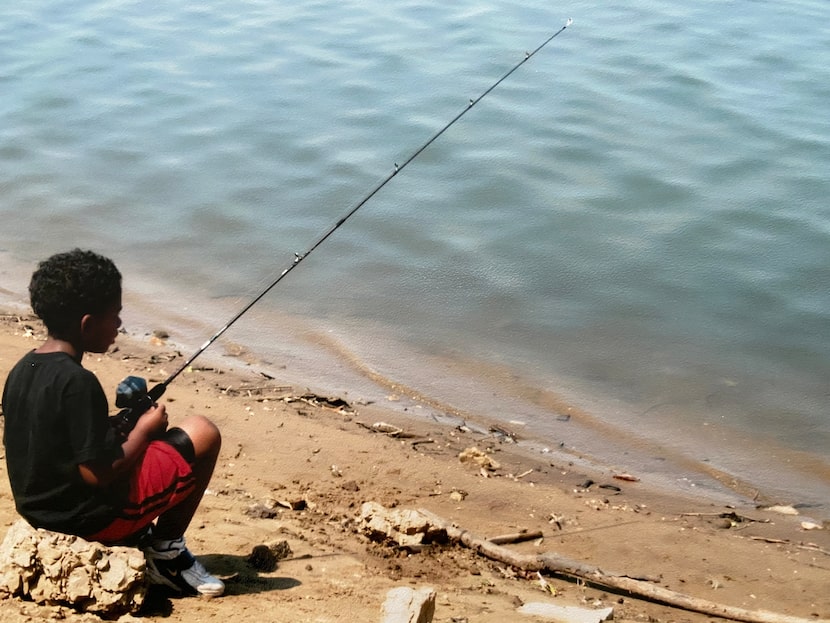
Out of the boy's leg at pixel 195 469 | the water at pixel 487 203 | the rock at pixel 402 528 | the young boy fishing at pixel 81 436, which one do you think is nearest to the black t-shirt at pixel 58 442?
the young boy fishing at pixel 81 436

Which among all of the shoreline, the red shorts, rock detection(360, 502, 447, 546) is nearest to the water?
the shoreline

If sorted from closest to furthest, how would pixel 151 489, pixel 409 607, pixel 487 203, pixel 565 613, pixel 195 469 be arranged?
1. pixel 409 607
2. pixel 151 489
3. pixel 195 469
4. pixel 565 613
5. pixel 487 203

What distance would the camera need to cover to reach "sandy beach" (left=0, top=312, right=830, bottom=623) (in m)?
3.99

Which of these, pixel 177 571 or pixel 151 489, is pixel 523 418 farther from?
pixel 151 489

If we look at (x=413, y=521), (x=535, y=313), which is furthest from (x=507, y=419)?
(x=413, y=521)

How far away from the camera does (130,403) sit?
3.55 meters

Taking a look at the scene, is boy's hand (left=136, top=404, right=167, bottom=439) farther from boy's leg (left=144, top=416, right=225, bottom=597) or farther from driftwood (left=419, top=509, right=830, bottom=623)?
driftwood (left=419, top=509, right=830, bottom=623)

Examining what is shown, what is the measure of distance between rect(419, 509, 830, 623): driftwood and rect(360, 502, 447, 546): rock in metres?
0.04

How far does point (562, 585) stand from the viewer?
4.46 metres

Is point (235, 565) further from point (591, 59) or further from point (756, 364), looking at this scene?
point (591, 59)

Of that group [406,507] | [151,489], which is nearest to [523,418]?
[406,507]

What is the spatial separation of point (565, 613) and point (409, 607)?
30.5 inches

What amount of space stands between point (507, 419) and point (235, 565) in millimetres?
3035

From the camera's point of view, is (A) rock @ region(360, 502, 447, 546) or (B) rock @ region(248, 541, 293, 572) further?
(A) rock @ region(360, 502, 447, 546)
